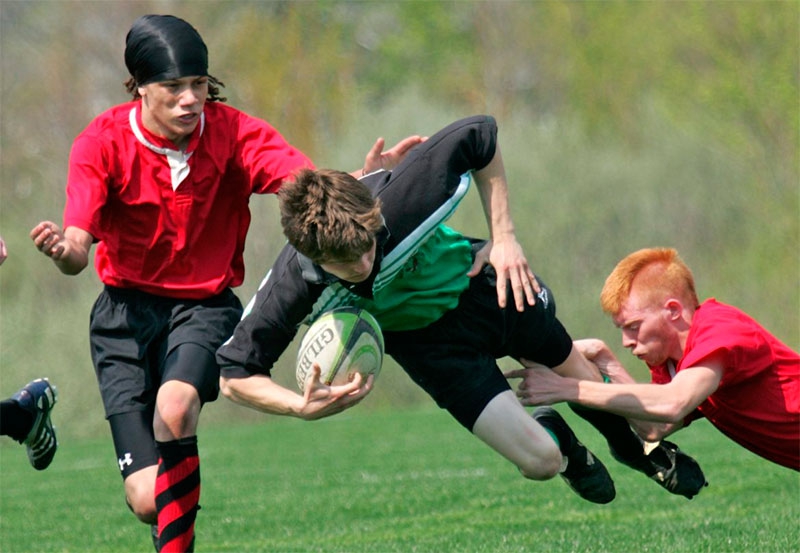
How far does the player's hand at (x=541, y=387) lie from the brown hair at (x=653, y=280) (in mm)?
369

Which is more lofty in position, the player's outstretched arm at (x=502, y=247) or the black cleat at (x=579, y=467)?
the player's outstretched arm at (x=502, y=247)

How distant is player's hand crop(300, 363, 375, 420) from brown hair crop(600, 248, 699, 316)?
1.19m

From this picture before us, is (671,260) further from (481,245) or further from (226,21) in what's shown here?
(226,21)

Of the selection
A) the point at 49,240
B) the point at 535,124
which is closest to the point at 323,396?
the point at 49,240

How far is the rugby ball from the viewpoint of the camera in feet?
16.4

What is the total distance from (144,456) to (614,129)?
23.3 m

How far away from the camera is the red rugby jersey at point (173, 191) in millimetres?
5863

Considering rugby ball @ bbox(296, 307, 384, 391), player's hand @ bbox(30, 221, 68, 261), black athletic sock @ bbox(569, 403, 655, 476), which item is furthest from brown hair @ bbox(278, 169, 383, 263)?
black athletic sock @ bbox(569, 403, 655, 476)

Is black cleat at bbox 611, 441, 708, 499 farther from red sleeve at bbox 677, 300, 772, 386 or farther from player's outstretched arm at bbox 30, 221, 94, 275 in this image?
player's outstretched arm at bbox 30, 221, 94, 275

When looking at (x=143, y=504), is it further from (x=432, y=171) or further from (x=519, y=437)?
(x=432, y=171)

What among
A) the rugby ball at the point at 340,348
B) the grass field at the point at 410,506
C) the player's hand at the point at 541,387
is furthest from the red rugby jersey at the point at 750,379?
the rugby ball at the point at 340,348

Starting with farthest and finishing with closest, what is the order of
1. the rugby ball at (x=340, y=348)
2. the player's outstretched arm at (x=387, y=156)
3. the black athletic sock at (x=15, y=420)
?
the black athletic sock at (x=15, y=420), the player's outstretched arm at (x=387, y=156), the rugby ball at (x=340, y=348)

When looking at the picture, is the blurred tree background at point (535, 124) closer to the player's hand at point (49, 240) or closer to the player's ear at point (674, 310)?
the player's hand at point (49, 240)

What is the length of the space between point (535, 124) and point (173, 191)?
1925cm
